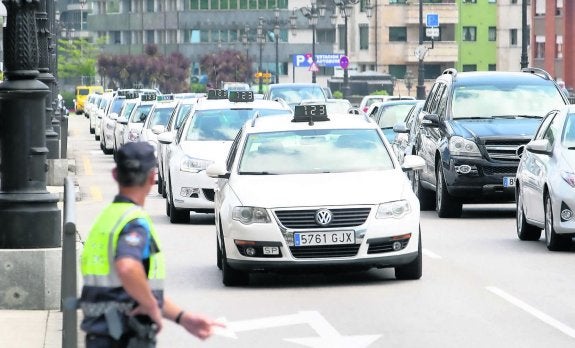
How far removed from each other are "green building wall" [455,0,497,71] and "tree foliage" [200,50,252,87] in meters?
18.6

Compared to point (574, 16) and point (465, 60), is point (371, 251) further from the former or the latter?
point (465, 60)

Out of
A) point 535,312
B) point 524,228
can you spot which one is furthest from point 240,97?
point 535,312

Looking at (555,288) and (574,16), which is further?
(574,16)

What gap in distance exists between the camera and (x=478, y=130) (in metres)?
23.8

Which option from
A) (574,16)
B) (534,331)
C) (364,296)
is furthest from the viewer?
(574,16)

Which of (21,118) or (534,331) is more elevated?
(21,118)

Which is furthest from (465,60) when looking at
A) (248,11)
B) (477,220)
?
(477,220)

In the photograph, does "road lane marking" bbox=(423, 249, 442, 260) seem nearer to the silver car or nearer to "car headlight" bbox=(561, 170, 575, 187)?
the silver car

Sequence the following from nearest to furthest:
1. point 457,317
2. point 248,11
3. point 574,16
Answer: point 457,317
point 574,16
point 248,11


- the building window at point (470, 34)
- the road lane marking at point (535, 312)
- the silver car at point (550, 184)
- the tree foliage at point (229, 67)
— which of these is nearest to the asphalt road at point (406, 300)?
the road lane marking at point (535, 312)

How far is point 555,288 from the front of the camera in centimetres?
1498

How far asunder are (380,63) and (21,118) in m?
141

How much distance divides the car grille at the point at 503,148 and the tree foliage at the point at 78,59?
166m

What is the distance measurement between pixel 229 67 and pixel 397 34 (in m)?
16.7
